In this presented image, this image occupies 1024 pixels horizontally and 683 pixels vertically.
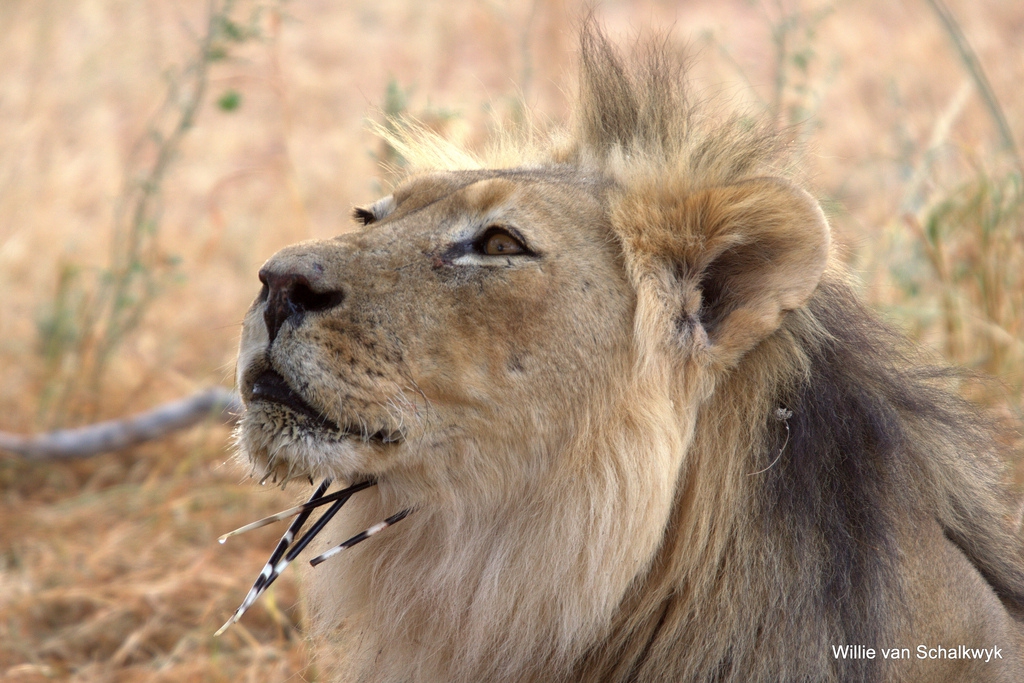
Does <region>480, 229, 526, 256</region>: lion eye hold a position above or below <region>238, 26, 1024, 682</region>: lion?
above

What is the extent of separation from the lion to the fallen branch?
229 cm

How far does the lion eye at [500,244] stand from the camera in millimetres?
2021

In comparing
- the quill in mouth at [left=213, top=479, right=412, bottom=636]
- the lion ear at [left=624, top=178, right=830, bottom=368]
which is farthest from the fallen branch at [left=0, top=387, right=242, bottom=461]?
the lion ear at [left=624, top=178, right=830, bottom=368]

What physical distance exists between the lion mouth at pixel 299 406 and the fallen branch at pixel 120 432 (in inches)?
89.0

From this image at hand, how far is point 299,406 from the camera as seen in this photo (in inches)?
73.3

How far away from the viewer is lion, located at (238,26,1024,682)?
1.88m

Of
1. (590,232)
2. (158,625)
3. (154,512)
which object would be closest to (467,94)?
(154,512)

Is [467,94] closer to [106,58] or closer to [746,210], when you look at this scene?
[106,58]

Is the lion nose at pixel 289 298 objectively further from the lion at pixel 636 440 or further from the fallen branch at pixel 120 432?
the fallen branch at pixel 120 432

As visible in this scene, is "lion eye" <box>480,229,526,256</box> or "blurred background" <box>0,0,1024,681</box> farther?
"blurred background" <box>0,0,1024,681</box>

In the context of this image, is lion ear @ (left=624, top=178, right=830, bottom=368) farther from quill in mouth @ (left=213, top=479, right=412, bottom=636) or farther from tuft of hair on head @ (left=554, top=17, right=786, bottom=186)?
quill in mouth @ (left=213, top=479, right=412, bottom=636)

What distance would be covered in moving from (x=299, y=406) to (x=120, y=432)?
9.07ft

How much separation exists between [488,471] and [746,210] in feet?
2.30

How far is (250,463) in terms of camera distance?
1.95 m
